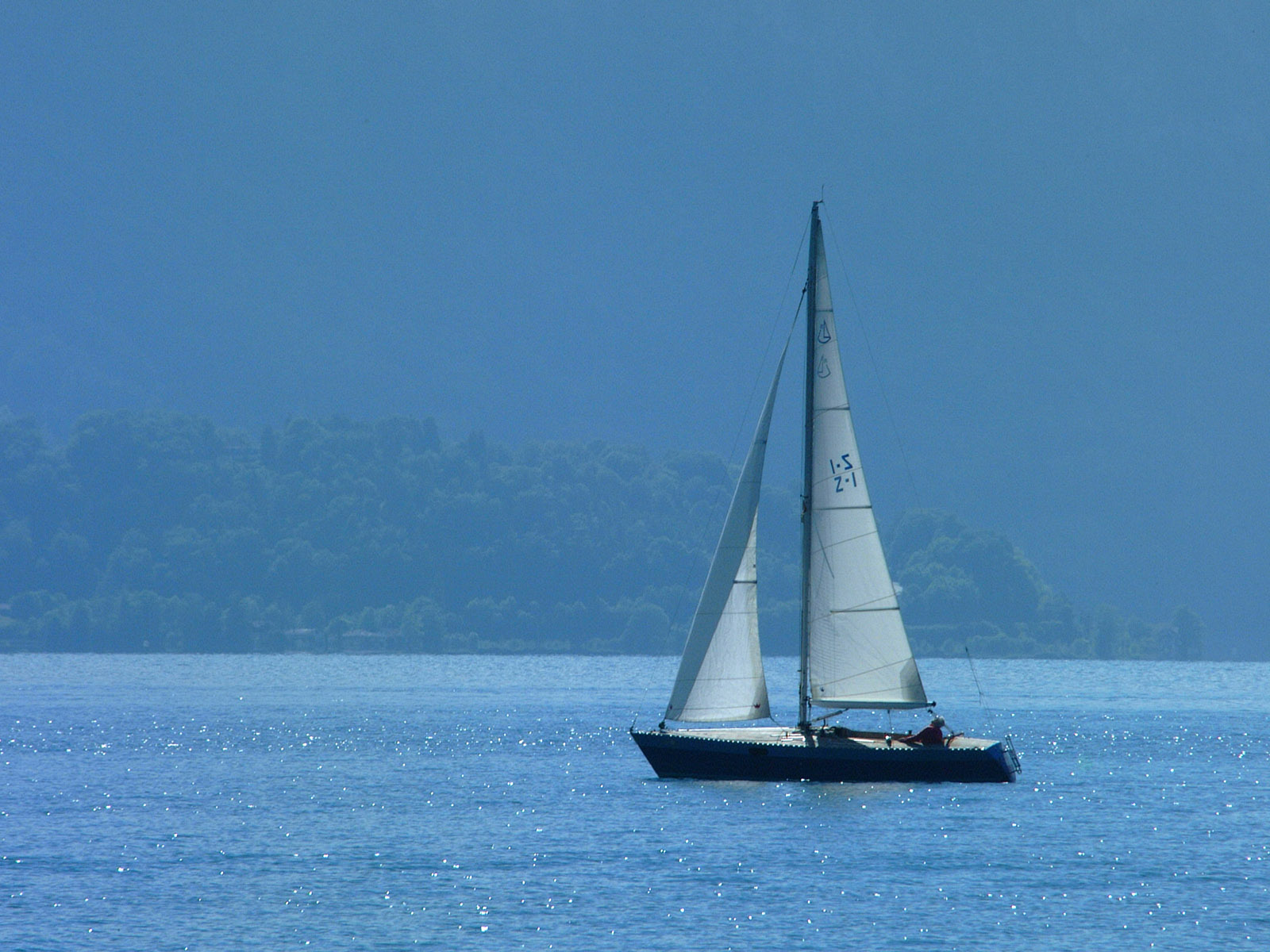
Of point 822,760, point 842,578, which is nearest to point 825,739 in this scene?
point 822,760

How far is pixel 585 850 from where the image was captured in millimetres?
51094

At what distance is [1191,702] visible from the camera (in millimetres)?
149625

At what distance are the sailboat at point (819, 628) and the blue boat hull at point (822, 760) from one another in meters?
0.05

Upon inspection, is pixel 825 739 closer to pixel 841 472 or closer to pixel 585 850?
pixel 841 472

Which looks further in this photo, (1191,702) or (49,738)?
(1191,702)

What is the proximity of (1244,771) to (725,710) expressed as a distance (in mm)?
28588

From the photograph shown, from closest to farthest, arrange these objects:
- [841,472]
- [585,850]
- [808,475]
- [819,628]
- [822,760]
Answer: [585,850], [822,760], [841,472], [819,628], [808,475]

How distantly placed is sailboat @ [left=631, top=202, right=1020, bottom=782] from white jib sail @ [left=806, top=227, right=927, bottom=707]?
34 millimetres

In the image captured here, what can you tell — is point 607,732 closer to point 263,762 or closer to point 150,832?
point 263,762

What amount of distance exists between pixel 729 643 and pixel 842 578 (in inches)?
158

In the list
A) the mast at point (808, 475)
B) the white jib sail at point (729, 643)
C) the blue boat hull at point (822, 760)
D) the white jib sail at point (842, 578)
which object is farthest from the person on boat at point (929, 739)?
the white jib sail at point (729, 643)

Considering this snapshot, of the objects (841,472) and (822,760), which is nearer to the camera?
(822,760)

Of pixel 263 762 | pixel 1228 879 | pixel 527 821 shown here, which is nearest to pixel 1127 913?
pixel 1228 879

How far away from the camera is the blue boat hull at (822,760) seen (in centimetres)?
5725
